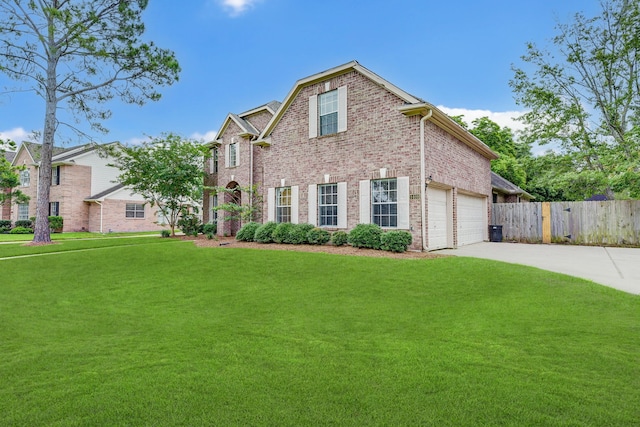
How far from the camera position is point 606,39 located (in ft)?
61.2

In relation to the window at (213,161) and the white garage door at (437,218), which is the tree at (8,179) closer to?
the window at (213,161)

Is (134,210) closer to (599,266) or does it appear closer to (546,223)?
(546,223)

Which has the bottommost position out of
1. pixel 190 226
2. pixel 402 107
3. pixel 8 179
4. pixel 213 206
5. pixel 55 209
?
pixel 190 226

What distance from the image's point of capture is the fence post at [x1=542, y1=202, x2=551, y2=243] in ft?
53.5

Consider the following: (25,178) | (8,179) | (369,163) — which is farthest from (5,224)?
(369,163)

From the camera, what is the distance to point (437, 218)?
12617 mm

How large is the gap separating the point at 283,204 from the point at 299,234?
2673 mm

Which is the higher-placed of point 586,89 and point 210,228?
point 586,89

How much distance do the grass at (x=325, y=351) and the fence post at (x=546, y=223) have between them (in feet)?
33.8

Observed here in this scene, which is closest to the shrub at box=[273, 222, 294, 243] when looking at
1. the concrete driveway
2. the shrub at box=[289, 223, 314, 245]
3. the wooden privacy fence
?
the shrub at box=[289, 223, 314, 245]

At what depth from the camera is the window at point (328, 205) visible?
45.1ft

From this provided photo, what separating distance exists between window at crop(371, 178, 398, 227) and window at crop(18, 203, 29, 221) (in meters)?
34.8

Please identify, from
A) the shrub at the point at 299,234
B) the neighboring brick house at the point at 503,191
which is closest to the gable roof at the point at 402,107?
the neighboring brick house at the point at 503,191

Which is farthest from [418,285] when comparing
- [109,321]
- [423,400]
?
[109,321]
